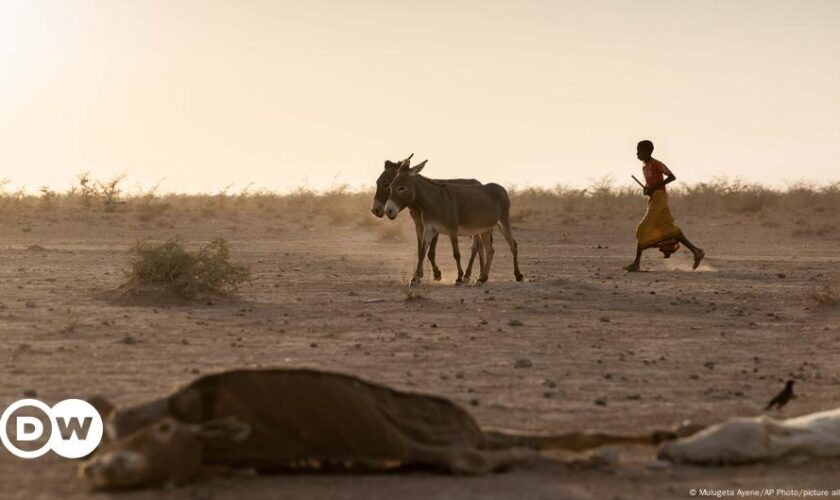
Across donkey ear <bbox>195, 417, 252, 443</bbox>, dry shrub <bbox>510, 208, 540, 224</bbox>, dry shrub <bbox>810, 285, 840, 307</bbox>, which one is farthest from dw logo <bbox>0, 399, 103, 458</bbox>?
dry shrub <bbox>510, 208, 540, 224</bbox>

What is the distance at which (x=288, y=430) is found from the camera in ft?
20.1

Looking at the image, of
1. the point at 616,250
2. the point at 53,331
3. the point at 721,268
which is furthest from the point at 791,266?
the point at 53,331

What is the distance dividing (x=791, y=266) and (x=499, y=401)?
1560 centimetres

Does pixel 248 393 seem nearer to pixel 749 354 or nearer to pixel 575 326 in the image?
pixel 749 354

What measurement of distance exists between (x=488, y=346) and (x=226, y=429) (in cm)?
566

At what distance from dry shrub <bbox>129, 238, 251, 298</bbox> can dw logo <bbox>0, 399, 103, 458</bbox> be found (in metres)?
7.05

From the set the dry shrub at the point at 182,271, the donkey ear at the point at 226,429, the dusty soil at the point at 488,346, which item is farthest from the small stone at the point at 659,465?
the dry shrub at the point at 182,271

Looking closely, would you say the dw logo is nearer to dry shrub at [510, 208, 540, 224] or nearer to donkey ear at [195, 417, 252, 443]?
donkey ear at [195, 417, 252, 443]

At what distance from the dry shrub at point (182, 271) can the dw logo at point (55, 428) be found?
23.1ft

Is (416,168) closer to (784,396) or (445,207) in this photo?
(445,207)

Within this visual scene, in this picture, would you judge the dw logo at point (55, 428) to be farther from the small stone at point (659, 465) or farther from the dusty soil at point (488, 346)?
the small stone at point (659, 465)

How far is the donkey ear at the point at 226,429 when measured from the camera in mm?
5906

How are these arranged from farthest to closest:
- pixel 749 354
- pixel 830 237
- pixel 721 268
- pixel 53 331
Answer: pixel 830 237 < pixel 721 268 < pixel 53 331 < pixel 749 354

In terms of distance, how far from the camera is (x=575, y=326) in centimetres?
1305
